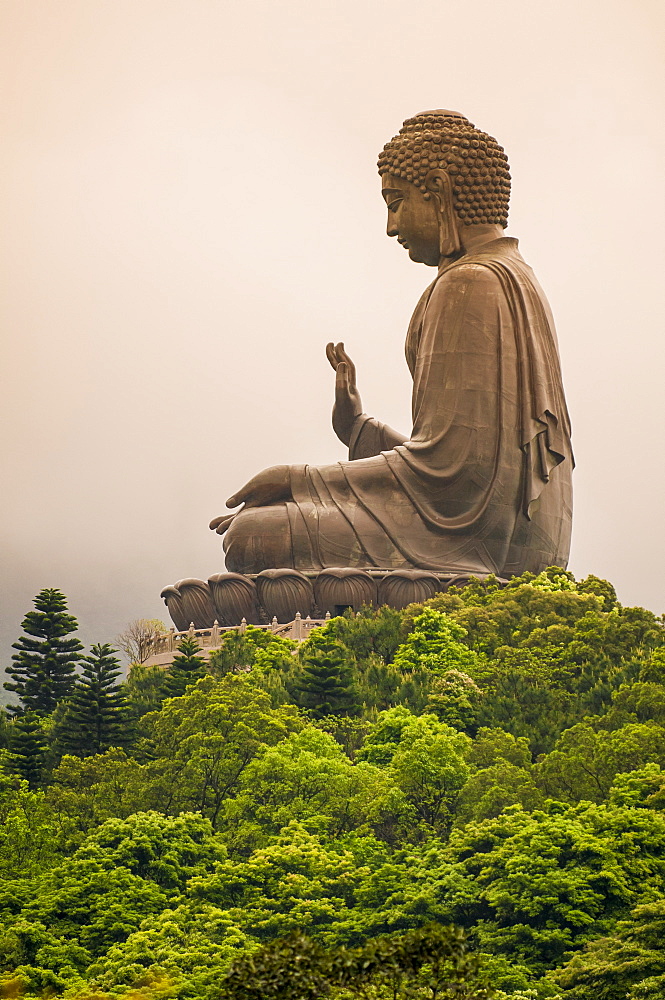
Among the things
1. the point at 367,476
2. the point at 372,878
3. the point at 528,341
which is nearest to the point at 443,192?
the point at 528,341

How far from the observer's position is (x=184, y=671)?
19.0 metres

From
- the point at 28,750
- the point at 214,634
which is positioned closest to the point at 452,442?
the point at 214,634

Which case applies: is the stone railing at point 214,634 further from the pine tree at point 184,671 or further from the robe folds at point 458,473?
the pine tree at point 184,671

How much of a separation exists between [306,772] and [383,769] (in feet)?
2.29

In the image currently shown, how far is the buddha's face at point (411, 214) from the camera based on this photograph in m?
22.5

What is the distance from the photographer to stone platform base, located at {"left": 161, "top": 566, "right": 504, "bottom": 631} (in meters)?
21.4

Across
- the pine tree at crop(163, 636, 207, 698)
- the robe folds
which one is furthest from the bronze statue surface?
the pine tree at crop(163, 636, 207, 698)

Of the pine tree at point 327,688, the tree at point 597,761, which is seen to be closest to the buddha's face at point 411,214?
the pine tree at point 327,688

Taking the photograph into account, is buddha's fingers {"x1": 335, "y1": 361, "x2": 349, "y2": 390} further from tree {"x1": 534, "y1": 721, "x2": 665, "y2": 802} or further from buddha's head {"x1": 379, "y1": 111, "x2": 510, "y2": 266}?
tree {"x1": 534, "y1": 721, "x2": 665, "y2": 802}

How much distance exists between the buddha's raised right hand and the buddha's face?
155 cm

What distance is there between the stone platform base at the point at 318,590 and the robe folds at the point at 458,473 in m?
0.34

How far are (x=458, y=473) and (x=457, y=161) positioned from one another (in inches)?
142

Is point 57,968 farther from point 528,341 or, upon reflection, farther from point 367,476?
point 528,341

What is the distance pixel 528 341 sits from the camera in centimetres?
2233
